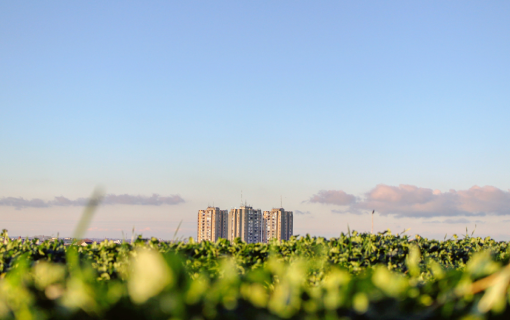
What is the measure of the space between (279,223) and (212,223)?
14.5 m

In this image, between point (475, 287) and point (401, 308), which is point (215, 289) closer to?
point (401, 308)

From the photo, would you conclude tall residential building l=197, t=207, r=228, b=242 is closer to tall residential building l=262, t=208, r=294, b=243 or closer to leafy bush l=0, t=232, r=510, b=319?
tall residential building l=262, t=208, r=294, b=243

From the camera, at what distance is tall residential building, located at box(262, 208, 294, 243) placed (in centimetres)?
9112

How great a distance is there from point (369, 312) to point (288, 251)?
552cm

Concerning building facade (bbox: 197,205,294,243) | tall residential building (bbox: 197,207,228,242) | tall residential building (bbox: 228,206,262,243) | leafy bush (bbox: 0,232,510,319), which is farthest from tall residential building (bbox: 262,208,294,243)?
leafy bush (bbox: 0,232,510,319)

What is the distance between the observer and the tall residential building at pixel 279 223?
299ft

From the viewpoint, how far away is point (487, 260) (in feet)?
6.06

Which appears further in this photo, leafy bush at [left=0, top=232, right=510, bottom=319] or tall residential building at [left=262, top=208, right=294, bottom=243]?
tall residential building at [left=262, top=208, right=294, bottom=243]

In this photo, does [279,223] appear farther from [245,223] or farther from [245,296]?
[245,296]

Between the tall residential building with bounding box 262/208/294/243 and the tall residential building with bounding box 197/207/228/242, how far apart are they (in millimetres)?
9043

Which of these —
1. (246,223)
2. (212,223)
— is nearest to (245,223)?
(246,223)

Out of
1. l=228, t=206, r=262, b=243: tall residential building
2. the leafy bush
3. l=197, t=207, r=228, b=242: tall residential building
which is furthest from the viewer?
l=228, t=206, r=262, b=243: tall residential building

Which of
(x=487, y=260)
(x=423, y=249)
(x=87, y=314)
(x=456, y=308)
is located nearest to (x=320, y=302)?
(x=456, y=308)

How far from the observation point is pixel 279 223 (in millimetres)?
91125
